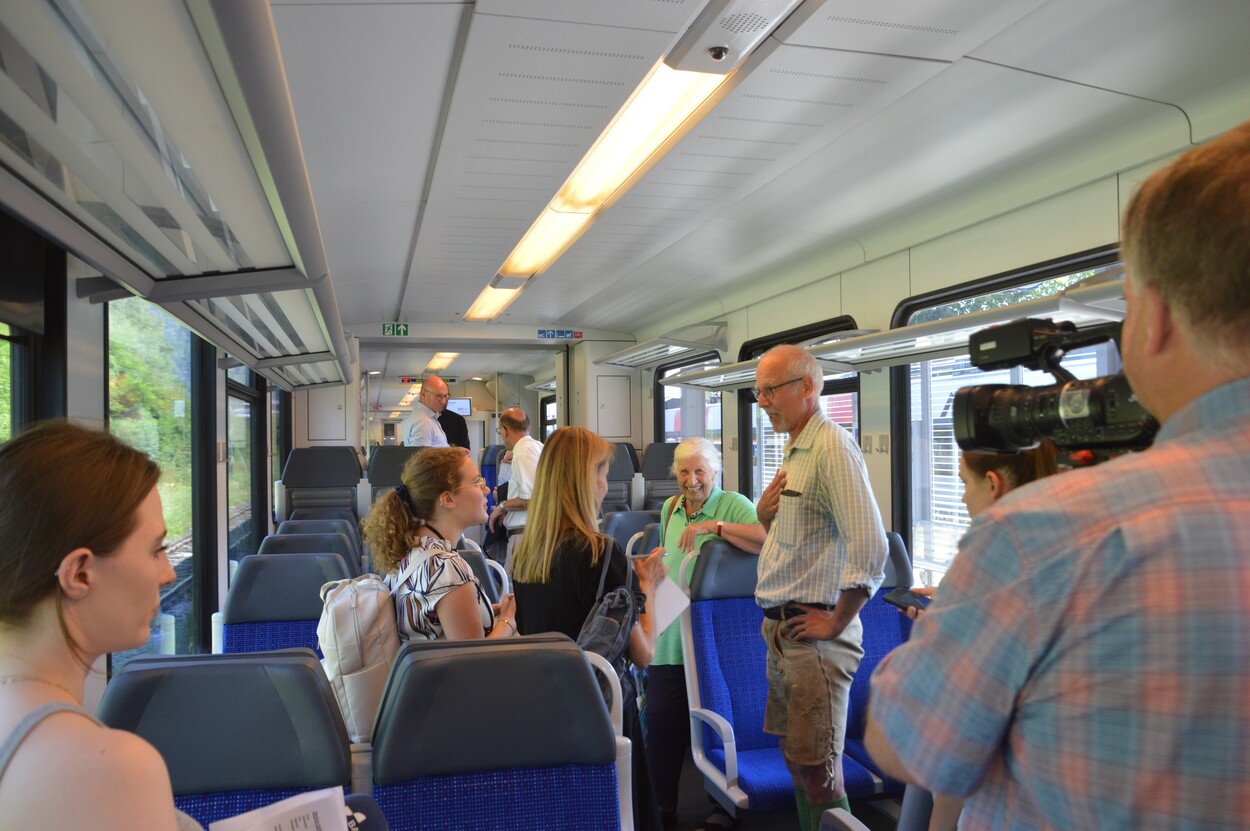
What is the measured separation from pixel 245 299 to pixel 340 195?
56.2 inches

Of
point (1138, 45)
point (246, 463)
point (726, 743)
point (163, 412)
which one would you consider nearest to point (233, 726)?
point (726, 743)

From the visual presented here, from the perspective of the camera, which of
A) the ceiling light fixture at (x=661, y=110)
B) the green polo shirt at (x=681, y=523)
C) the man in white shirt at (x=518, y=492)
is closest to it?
the ceiling light fixture at (x=661, y=110)

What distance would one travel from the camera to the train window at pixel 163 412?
3.55 metres

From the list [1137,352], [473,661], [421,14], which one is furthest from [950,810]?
[421,14]

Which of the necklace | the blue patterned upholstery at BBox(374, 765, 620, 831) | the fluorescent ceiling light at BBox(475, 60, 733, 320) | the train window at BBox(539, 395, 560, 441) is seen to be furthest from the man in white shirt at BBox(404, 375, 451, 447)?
the train window at BBox(539, 395, 560, 441)

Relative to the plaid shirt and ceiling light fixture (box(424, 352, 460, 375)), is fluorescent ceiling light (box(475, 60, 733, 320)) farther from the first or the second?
ceiling light fixture (box(424, 352, 460, 375))

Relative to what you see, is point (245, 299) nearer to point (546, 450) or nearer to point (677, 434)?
point (546, 450)

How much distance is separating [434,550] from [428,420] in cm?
472

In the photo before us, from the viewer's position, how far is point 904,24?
8.16 ft

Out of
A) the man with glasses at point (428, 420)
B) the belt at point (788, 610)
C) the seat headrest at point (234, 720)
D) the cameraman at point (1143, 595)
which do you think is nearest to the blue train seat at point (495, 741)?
the seat headrest at point (234, 720)

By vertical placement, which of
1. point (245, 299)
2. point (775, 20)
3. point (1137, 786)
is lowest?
point (1137, 786)

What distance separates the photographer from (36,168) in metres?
1.58

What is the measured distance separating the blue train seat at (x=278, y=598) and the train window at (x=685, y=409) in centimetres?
564

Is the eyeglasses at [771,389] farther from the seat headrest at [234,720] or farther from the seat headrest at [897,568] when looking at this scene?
the seat headrest at [234,720]
